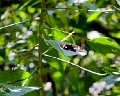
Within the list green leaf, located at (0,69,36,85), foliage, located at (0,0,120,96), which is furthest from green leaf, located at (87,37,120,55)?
green leaf, located at (0,69,36,85)

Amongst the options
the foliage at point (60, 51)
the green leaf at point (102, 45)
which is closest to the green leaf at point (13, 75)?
the foliage at point (60, 51)

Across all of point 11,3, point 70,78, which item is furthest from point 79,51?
point 11,3

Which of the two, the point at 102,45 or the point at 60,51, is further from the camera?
the point at 102,45

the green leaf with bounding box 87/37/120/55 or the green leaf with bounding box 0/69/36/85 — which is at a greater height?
the green leaf with bounding box 87/37/120/55

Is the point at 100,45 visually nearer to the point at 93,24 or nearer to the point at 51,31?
the point at 51,31

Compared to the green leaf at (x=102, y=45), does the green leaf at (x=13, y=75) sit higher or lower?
lower

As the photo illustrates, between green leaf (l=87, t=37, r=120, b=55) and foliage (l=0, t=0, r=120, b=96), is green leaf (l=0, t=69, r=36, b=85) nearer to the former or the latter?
foliage (l=0, t=0, r=120, b=96)

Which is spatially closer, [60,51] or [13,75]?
[60,51]

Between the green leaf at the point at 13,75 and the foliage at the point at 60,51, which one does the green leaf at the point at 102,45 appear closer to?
the foliage at the point at 60,51
